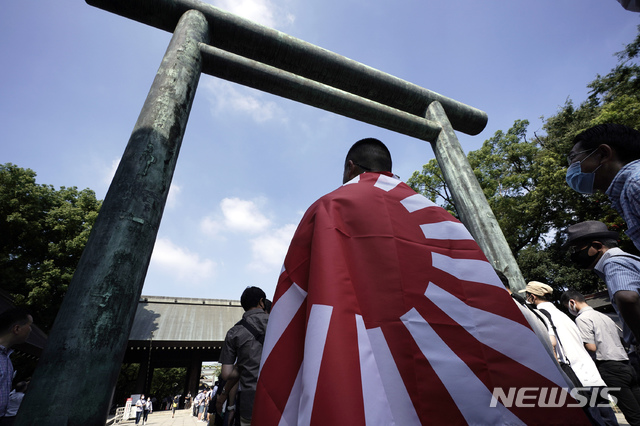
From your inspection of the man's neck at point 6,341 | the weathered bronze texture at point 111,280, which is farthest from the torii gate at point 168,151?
the man's neck at point 6,341

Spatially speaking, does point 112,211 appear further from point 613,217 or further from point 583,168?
point 613,217

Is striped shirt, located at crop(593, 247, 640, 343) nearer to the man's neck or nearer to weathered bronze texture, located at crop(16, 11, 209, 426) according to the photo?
weathered bronze texture, located at crop(16, 11, 209, 426)

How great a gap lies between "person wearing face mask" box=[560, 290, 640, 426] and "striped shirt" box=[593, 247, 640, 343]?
1.14m

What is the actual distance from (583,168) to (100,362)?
A: 9.19 feet

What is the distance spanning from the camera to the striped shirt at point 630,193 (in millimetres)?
1318

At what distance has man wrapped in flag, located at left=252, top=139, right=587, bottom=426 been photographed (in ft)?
2.45

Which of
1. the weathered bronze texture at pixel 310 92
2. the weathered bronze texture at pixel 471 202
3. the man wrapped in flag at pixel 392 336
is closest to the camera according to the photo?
the man wrapped in flag at pixel 392 336

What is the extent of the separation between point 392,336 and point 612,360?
3.21 meters

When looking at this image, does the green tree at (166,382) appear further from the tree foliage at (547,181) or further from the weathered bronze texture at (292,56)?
the weathered bronze texture at (292,56)

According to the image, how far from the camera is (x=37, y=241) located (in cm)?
1486

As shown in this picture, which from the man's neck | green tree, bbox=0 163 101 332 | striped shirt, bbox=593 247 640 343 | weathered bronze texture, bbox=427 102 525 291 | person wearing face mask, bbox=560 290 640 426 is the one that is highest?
green tree, bbox=0 163 101 332

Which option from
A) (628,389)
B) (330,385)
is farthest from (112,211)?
(628,389)

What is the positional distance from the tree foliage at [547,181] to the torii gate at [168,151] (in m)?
13.3

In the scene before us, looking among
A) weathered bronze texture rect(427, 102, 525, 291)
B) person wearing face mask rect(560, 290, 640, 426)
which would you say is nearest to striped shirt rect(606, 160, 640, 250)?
weathered bronze texture rect(427, 102, 525, 291)
